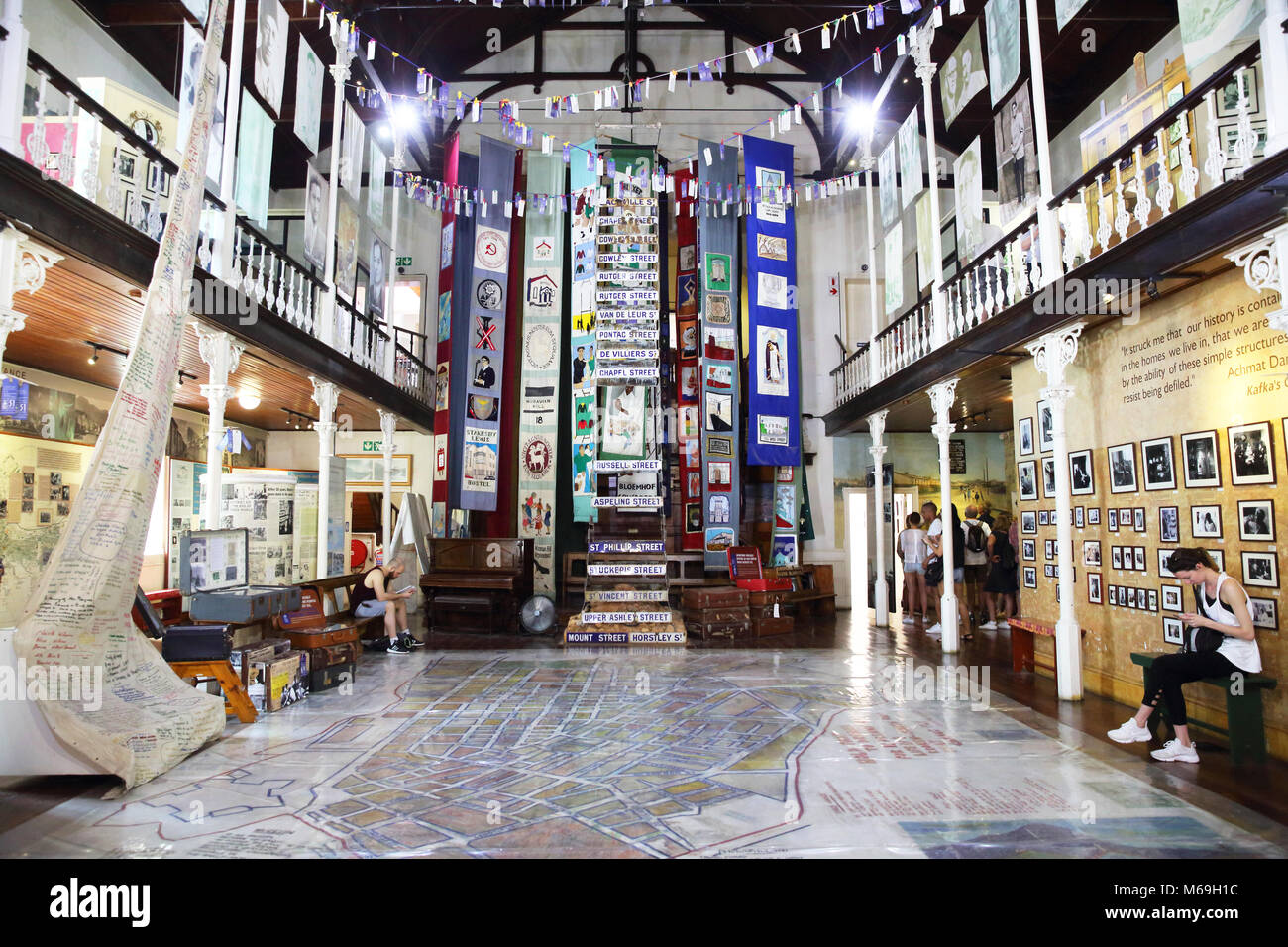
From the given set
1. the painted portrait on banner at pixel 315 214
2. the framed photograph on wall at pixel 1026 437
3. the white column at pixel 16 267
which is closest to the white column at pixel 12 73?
the white column at pixel 16 267

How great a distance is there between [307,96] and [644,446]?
251 inches

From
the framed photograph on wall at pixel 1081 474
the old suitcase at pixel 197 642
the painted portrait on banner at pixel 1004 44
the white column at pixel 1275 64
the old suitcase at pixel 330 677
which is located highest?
the painted portrait on banner at pixel 1004 44

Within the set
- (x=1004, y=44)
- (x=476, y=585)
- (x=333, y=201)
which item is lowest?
(x=476, y=585)

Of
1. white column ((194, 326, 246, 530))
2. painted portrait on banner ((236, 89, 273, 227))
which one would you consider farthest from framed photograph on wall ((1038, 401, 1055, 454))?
painted portrait on banner ((236, 89, 273, 227))

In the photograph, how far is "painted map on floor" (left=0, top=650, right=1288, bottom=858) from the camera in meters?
2.97

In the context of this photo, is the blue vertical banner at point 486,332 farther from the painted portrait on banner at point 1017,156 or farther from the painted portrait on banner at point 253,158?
the painted portrait on banner at point 1017,156

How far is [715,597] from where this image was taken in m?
9.05

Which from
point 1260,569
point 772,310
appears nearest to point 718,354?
point 772,310

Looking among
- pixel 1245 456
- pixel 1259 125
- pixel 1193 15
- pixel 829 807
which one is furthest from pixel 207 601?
pixel 1259 125

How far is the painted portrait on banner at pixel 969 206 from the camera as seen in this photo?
23.9ft

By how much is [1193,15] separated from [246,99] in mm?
7706

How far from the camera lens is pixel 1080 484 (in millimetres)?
6254

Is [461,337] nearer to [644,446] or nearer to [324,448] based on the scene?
[644,446]

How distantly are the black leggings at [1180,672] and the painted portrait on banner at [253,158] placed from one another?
813 centimetres
